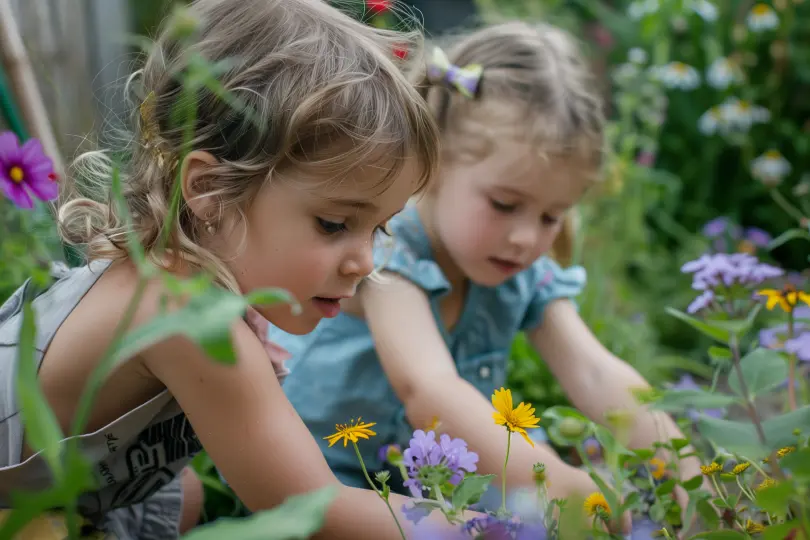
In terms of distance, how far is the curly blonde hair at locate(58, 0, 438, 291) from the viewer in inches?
39.8

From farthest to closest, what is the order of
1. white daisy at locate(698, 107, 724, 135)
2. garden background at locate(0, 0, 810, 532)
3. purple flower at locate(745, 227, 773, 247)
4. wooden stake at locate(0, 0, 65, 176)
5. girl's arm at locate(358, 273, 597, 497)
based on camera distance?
white daisy at locate(698, 107, 724, 135) → purple flower at locate(745, 227, 773, 247) → garden background at locate(0, 0, 810, 532) → wooden stake at locate(0, 0, 65, 176) → girl's arm at locate(358, 273, 597, 497)

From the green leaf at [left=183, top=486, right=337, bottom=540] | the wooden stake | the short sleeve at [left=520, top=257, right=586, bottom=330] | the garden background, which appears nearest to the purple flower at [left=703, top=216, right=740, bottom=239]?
the garden background

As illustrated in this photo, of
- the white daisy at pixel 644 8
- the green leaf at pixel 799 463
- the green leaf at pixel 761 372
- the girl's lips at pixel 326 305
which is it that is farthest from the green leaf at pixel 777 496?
the white daisy at pixel 644 8

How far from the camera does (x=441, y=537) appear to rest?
788 millimetres

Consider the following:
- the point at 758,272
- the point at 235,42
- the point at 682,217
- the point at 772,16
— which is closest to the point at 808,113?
the point at 772,16

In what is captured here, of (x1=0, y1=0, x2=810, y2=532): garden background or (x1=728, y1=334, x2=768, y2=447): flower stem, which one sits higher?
(x1=728, y1=334, x2=768, y2=447): flower stem

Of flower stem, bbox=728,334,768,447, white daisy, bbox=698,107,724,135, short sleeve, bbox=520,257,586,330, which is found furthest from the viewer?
white daisy, bbox=698,107,724,135

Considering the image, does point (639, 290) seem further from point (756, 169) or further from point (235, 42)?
point (235, 42)

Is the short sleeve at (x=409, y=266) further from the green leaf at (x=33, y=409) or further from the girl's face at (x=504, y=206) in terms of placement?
the green leaf at (x=33, y=409)

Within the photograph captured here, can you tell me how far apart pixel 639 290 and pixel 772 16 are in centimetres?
104

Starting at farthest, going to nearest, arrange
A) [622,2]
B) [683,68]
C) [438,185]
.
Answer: [622,2], [683,68], [438,185]

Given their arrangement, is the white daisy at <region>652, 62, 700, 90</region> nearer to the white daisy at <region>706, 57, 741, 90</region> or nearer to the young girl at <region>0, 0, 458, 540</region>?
the white daisy at <region>706, 57, 741, 90</region>

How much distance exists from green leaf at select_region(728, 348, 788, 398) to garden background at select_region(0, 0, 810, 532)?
1236 millimetres

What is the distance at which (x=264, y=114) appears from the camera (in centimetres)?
A: 100
